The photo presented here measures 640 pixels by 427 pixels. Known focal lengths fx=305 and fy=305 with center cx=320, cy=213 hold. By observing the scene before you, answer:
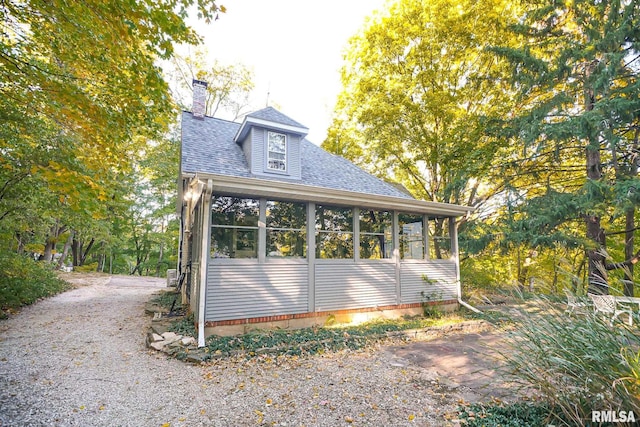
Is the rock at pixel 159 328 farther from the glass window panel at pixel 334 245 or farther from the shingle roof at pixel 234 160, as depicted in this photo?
the glass window panel at pixel 334 245

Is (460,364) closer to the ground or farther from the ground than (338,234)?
closer to the ground

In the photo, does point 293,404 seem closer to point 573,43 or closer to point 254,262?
point 254,262

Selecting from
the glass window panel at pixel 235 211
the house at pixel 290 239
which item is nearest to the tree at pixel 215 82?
the house at pixel 290 239

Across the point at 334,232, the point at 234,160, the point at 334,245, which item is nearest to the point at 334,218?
the point at 334,232

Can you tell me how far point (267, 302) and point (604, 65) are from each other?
9.37 meters

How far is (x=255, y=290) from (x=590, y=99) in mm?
A: 10088

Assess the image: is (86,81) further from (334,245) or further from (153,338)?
(334,245)

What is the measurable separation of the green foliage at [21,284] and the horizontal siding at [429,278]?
376 inches

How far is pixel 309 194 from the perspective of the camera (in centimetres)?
660

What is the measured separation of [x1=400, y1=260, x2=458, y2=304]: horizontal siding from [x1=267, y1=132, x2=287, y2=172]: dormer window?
4396 millimetres

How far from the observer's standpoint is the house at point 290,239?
5988mm

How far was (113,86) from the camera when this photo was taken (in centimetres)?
523

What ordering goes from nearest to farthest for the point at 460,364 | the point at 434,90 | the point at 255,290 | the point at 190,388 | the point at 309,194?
the point at 190,388 → the point at 460,364 → the point at 255,290 → the point at 309,194 → the point at 434,90

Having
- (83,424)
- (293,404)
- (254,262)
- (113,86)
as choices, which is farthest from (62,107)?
(293,404)
